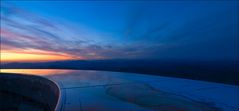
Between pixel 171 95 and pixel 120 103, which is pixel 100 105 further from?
pixel 171 95

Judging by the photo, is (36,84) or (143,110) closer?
(143,110)

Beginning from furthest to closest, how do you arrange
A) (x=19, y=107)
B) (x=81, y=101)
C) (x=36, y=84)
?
(x=19, y=107) < (x=36, y=84) < (x=81, y=101)

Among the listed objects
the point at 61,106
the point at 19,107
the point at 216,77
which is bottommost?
the point at 19,107

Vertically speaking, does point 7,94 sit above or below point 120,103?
below

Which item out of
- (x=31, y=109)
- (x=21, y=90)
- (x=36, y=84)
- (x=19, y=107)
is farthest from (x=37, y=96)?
(x=19, y=107)

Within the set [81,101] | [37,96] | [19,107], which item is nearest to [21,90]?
[19,107]

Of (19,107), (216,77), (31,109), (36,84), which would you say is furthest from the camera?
(19,107)

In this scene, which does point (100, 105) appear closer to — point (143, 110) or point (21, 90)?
point (143, 110)
